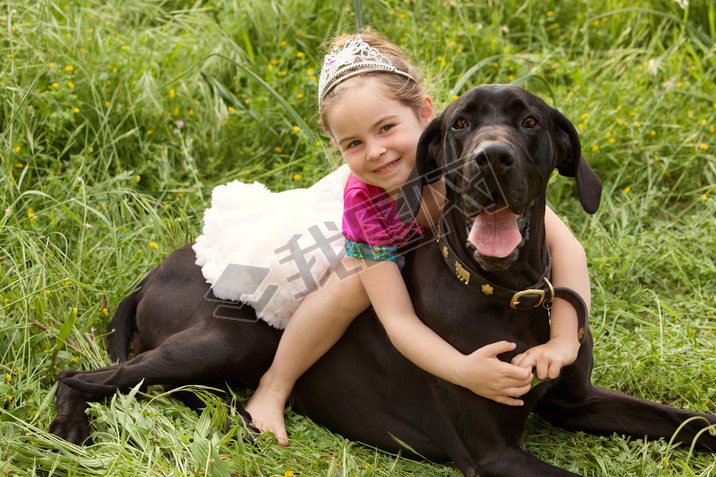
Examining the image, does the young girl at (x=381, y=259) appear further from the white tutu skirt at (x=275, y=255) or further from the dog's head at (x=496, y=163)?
the dog's head at (x=496, y=163)

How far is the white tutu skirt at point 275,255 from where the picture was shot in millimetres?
2652

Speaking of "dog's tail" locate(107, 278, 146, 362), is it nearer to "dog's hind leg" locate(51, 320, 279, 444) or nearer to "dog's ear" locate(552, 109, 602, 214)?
"dog's hind leg" locate(51, 320, 279, 444)

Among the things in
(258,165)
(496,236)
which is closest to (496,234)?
(496,236)

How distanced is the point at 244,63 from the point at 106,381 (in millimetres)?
2405

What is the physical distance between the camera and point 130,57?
166 inches

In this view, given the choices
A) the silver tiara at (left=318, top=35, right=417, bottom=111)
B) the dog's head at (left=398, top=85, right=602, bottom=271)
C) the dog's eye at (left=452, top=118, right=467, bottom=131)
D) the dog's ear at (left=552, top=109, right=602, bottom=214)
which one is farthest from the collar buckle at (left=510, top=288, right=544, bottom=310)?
the silver tiara at (left=318, top=35, right=417, bottom=111)

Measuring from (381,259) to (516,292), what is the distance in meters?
0.46

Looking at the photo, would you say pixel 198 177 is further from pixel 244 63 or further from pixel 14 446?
pixel 14 446

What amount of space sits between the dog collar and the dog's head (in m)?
0.07

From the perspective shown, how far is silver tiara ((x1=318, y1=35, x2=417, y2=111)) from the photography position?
2.48 metres

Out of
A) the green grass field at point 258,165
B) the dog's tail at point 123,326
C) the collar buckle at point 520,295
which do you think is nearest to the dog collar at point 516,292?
the collar buckle at point 520,295

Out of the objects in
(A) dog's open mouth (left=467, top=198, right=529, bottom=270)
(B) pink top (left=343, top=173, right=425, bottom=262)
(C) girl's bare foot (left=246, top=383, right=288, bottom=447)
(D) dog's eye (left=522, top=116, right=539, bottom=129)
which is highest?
(D) dog's eye (left=522, top=116, right=539, bottom=129)

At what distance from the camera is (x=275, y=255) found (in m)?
2.66

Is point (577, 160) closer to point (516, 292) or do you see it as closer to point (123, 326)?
point (516, 292)
